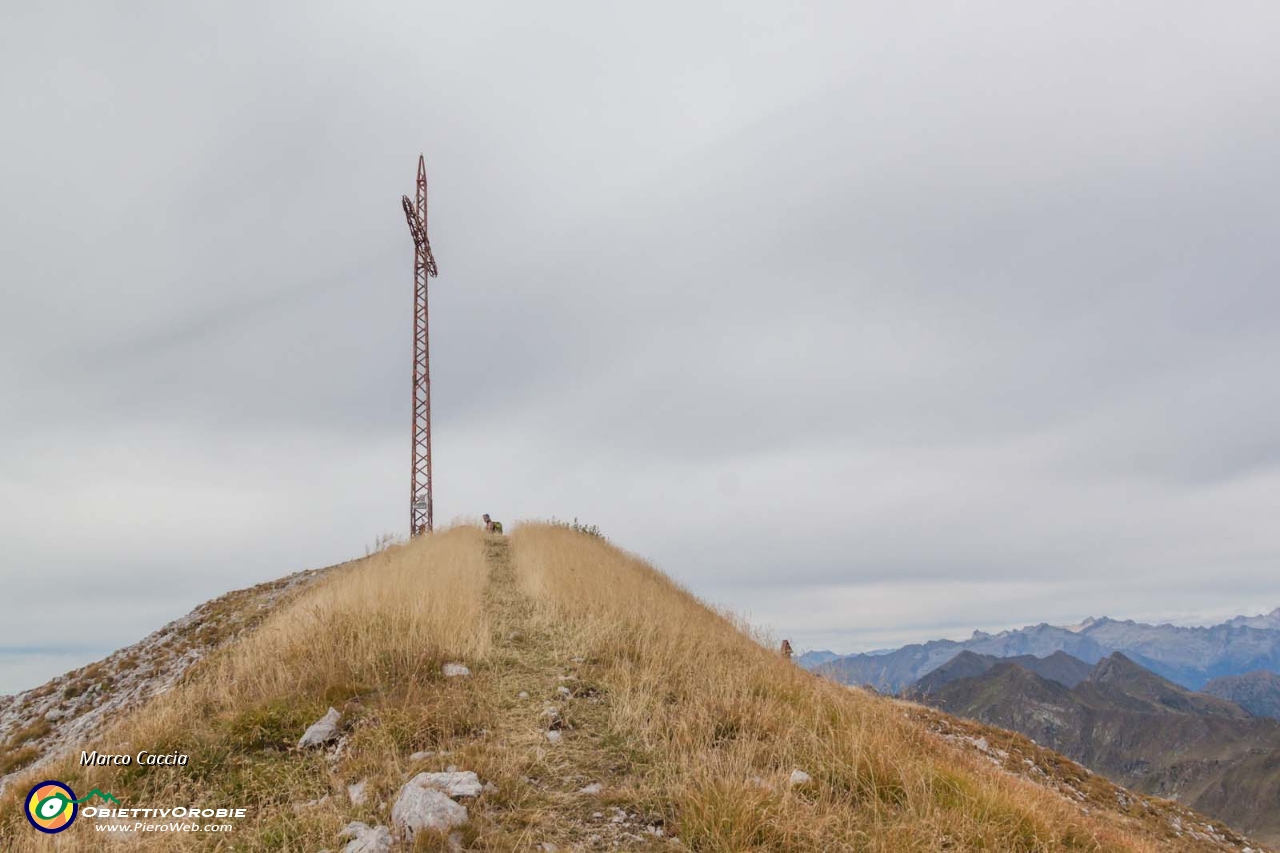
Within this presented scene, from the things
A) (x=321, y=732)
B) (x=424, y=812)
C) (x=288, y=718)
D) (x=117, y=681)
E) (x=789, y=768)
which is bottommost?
(x=117, y=681)

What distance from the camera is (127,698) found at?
15320mm

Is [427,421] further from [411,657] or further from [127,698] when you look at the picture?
[411,657]

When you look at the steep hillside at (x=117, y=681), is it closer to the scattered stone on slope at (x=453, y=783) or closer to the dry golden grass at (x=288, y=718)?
the dry golden grass at (x=288, y=718)

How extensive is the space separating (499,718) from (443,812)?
2.18 metres

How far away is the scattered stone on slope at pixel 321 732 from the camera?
270 inches

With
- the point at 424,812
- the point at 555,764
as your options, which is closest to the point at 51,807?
the point at 424,812

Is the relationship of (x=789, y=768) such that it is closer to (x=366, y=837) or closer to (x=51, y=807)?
(x=366, y=837)

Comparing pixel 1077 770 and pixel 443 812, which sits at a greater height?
pixel 443 812

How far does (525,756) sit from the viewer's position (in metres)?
6.28

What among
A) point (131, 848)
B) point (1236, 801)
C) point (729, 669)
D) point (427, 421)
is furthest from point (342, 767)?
point (1236, 801)

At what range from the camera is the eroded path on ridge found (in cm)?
520

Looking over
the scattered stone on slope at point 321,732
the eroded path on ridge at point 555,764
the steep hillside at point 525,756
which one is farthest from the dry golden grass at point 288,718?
the eroded path on ridge at point 555,764

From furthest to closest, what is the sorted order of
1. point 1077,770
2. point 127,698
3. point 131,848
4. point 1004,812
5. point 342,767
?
point 1077,770, point 127,698, point 342,767, point 1004,812, point 131,848

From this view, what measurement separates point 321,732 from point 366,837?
238cm
